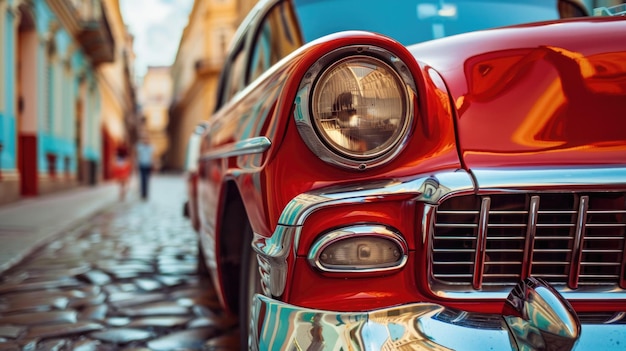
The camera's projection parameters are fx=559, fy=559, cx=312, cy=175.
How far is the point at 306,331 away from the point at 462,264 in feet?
1.35

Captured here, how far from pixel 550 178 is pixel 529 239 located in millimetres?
149

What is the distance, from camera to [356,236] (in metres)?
1.27

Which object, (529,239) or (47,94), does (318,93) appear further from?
(47,94)

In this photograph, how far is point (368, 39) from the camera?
1.31m

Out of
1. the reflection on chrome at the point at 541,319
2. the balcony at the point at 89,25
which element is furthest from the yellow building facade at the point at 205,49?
the reflection on chrome at the point at 541,319

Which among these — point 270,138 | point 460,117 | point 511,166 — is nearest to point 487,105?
point 460,117

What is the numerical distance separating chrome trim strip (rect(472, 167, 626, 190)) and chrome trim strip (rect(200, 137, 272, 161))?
21.0 inches

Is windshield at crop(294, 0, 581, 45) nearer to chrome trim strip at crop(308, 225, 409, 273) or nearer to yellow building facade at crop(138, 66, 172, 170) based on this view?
chrome trim strip at crop(308, 225, 409, 273)

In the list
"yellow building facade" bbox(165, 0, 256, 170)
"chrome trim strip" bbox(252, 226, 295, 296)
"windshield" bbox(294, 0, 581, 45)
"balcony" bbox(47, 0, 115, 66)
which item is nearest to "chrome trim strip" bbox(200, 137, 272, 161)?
"chrome trim strip" bbox(252, 226, 295, 296)

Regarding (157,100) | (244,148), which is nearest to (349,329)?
(244,148)

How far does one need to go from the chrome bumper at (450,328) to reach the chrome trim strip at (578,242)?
0.42 feet

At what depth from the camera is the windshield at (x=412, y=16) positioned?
2.12 meters

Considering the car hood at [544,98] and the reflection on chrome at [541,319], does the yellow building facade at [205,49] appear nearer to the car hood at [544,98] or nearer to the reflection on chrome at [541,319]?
the car hood at [544,98]

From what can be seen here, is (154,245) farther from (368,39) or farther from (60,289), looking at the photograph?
(368,39)
